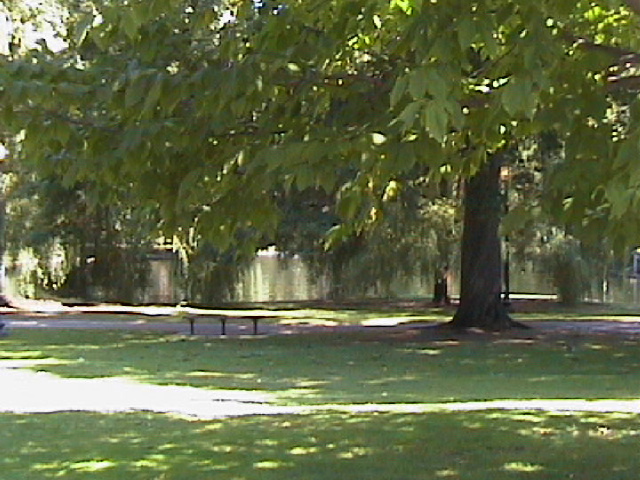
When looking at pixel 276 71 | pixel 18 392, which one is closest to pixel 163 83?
pixel 276 71

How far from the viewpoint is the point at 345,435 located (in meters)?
10.2

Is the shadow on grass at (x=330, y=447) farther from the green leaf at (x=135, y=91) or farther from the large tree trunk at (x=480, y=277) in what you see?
the large tree trunk at (x=480, y=277)

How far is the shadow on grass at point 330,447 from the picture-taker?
335 inches

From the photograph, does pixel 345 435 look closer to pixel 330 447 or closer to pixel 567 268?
pixel 330 447

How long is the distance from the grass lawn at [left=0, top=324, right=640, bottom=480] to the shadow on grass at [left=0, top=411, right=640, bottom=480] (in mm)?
14

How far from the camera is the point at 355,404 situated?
558 inches

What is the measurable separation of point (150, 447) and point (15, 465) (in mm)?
1126

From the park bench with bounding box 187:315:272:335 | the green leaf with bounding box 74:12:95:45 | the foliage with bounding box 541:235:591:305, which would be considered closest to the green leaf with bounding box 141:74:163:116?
the green leaf with bounding box 74:12:95:45

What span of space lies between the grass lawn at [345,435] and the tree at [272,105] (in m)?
2.33

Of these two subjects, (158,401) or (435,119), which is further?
(158,401)

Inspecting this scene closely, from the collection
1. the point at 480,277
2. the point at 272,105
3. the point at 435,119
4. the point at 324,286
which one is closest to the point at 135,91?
the point at 272,105

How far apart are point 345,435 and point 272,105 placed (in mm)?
4419

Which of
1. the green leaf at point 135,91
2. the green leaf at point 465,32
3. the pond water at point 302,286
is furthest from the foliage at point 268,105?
the pond water at point 302,286

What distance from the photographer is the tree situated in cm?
573
